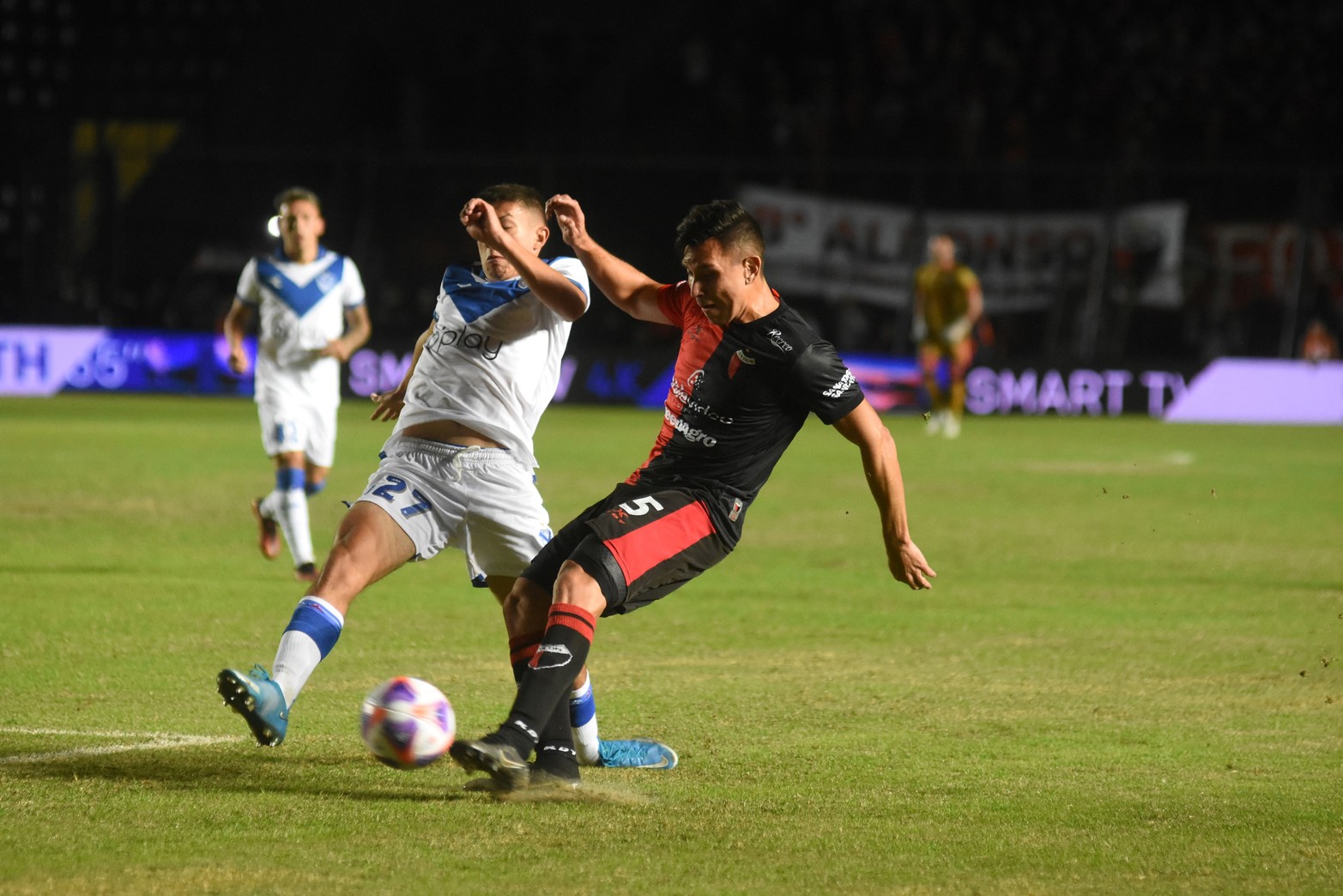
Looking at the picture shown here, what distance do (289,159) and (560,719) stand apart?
22.1m

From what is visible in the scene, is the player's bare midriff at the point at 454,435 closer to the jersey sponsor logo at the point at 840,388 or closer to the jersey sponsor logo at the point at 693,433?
the jersey sponsor logo at the point at 693,433

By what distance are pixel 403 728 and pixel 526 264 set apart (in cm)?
150

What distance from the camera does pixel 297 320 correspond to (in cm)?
1065

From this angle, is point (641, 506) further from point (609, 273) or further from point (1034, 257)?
point (1034, 257)

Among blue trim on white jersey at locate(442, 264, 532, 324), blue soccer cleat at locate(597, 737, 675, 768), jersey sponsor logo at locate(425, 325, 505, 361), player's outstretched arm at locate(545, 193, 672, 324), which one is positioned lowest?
blue soccer cleat at locate(597, 737, 675, 768)

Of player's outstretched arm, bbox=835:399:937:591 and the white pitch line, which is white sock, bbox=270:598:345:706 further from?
player's outstretched arm, bbox=835:399:937:591

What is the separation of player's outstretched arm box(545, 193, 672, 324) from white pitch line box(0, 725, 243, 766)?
82.1 inches

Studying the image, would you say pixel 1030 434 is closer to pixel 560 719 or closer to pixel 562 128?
pixel 562 128

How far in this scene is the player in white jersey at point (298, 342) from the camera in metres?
10.4

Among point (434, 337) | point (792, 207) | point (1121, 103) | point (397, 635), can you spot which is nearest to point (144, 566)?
point (397, 635)

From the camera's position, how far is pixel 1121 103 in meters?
27.8

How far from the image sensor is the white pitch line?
5.79 metres

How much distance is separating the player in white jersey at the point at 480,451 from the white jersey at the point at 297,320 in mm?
4421

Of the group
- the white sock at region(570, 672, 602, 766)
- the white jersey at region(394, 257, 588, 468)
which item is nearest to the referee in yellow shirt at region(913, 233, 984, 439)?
the white jersey at region(394, 257, 588, 468)
